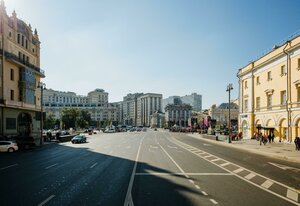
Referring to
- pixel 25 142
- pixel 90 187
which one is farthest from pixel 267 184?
pixel 25 142

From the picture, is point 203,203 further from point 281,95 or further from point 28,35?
point 28,35

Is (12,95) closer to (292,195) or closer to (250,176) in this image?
(250,176)

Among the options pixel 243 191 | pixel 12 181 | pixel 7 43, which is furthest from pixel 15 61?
pixel 243 191

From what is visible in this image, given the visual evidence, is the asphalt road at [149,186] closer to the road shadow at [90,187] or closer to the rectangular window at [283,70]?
the road shadow at [90,187]

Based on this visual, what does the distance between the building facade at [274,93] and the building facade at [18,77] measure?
37.2 meters

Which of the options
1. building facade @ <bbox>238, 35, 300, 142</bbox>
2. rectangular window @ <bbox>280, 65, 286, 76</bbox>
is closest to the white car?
building facade @ <bbox>238, 35, 300, 142</bbox>

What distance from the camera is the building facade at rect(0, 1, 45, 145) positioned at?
48656 mm

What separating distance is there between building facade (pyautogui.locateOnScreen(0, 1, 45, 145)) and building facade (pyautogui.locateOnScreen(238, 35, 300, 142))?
1466 inches

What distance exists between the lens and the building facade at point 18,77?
48656 millimetres

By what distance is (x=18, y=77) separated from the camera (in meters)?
54.5

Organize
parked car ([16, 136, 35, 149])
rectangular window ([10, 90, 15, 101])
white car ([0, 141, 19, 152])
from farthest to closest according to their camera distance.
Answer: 1. rectangular window ([10, 90, 15, 101])
2. parked car ([16, 136, 35, 149])
3. white car ([0, 141, 19, 152])

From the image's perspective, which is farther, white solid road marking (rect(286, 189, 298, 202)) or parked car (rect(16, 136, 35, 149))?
parked car (rect(16, 136, 35, 149))

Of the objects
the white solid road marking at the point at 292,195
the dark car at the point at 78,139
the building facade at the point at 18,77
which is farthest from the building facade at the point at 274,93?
the building facade at the point at 18,77

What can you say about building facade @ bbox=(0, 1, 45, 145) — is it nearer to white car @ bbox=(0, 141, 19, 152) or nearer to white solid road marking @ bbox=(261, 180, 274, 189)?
white car @ bbox=(0, 141, 19, 152)
